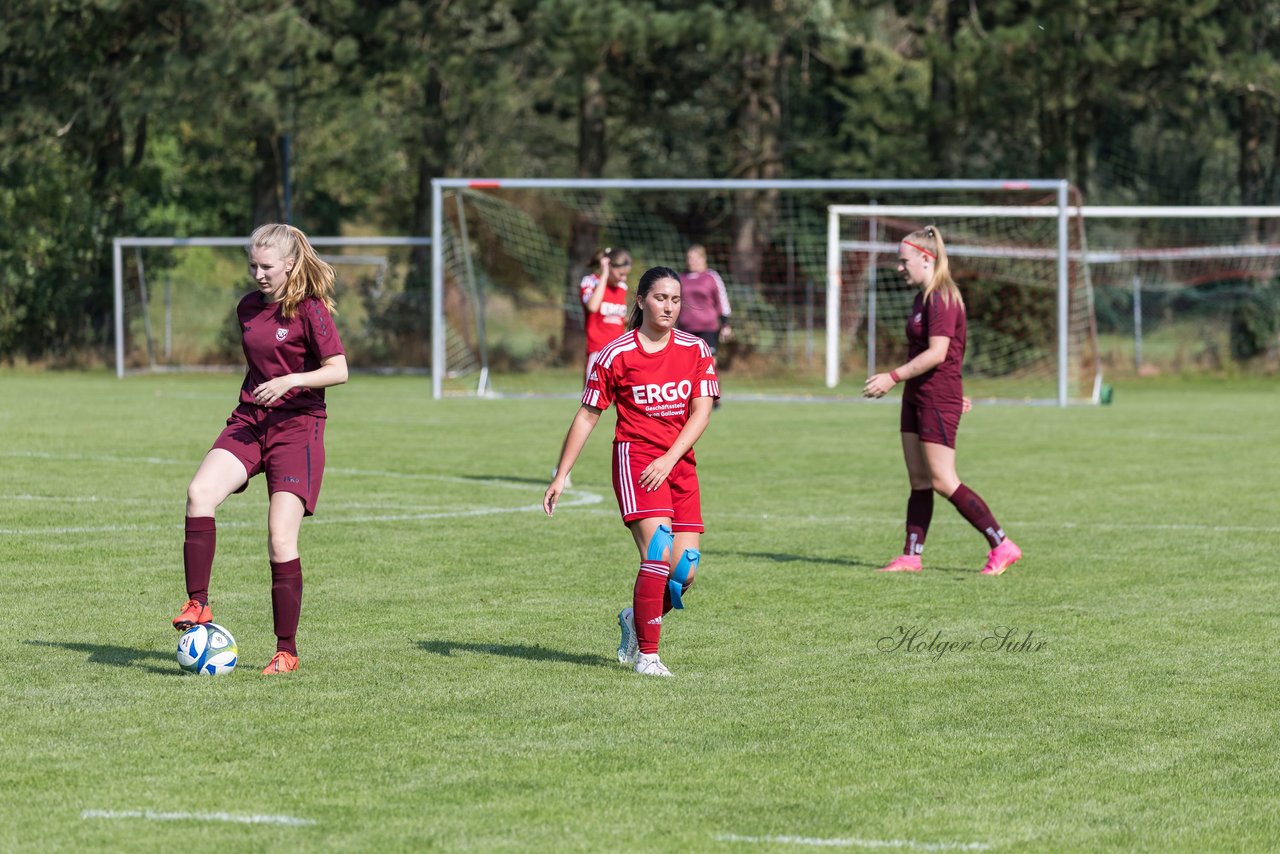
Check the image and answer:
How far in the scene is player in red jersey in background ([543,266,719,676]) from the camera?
7.54m

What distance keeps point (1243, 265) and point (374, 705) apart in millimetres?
31478

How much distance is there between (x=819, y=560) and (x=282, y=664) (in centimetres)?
461

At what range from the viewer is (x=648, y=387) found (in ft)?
25.1

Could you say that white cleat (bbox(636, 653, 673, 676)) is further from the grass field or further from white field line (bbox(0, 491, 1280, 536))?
white field line (bbox(0, 491, 1280, 536))

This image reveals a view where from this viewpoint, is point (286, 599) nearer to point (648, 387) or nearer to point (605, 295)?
point (648, 387)

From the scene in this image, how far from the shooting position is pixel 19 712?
667cm

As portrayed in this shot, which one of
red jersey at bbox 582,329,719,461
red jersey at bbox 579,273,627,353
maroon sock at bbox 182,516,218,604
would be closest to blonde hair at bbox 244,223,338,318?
maroon sock at bbox 182,516,218,604

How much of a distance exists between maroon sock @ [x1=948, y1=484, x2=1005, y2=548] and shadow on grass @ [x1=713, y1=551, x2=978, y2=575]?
0.26 metres

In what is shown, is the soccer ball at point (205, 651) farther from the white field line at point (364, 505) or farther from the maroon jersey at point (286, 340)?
the white field line at point (364, 505)

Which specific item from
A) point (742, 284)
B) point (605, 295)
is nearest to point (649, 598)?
point (605, 295)

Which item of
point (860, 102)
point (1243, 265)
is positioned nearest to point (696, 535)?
point (1243, 265)

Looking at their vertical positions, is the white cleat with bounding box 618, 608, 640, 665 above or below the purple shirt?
below

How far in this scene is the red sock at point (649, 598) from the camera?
753 centimetres

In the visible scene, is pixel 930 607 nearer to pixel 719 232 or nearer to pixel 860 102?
pixel 719 232
